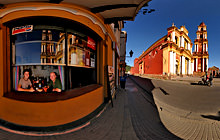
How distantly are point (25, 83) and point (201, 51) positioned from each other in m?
51.3

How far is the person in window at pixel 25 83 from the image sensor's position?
2.87 meters

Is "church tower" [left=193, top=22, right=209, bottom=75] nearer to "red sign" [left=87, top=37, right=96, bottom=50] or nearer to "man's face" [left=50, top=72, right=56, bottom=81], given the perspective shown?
"red sign" [left=87, top=37, right=96, bottom=50]

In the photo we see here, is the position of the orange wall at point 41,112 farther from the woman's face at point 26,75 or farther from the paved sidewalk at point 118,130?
the woman's face at point 26,75

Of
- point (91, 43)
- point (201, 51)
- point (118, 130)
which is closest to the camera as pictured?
point (118, 130)

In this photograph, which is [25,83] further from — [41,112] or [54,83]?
[41,112]

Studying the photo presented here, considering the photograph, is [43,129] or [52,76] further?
[52,76]

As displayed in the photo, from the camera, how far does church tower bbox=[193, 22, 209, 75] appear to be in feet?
103

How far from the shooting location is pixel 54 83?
2873 millimetres

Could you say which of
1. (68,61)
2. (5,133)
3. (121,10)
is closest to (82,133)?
(5,133)

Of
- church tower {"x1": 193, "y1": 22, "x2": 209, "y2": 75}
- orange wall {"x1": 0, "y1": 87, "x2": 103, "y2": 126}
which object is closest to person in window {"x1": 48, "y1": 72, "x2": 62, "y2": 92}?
orange wall {"x1": 0, "y1": 87, "x2": 103, "y2": 126}

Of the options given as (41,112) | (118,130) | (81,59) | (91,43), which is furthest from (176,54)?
(41,112)

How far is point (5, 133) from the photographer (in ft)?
7.27

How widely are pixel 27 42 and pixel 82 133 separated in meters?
3.63

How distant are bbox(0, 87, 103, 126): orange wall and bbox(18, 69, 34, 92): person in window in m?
0.45
